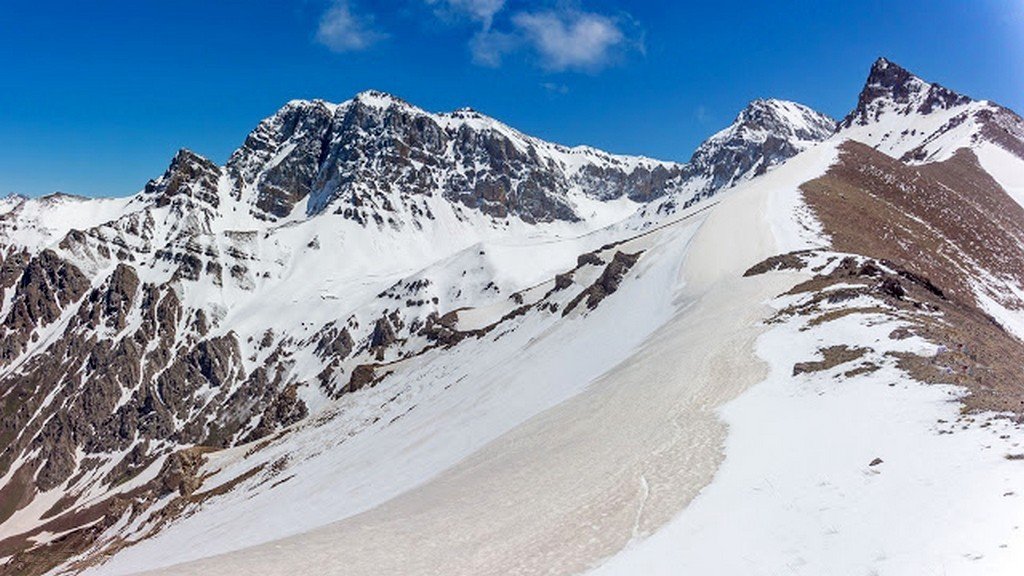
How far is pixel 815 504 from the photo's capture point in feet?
47.0

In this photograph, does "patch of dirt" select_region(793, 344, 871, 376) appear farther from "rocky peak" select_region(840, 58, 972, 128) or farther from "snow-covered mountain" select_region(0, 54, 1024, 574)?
"rocky peak" select_region(840, 58, 972, 128)

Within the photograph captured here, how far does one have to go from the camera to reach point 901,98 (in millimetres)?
187375

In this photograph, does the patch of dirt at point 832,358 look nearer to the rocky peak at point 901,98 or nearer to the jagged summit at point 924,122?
the jagged summit at point 924,122

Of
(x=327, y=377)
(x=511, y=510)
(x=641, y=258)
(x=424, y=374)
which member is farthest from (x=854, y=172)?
(x=327, y=377)

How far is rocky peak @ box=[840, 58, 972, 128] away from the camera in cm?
16800

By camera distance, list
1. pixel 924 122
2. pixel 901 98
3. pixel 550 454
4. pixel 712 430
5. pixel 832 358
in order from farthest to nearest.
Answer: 1. pixel 901 98
2. pixel 924 122
3. pixel 550 454
4. pixel 832 358
5. pixel 712 430

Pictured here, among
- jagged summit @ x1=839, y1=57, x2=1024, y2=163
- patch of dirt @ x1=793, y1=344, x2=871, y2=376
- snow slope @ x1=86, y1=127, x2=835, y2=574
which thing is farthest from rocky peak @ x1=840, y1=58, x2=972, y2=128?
patch of dirt @ x1=793, y1=344, x2=871, y2=376

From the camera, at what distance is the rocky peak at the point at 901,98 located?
16800 cm

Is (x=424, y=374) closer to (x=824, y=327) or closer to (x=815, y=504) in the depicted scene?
(x=824, y=327)

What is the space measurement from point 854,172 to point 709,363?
64.7 metres

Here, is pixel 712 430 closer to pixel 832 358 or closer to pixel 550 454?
pixel 832 358

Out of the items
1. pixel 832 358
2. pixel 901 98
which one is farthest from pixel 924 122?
pixel 832 358

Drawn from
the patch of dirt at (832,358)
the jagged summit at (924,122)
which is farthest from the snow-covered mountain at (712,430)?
the jagged summit at (924,122)

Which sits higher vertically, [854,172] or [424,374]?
[854,172]
